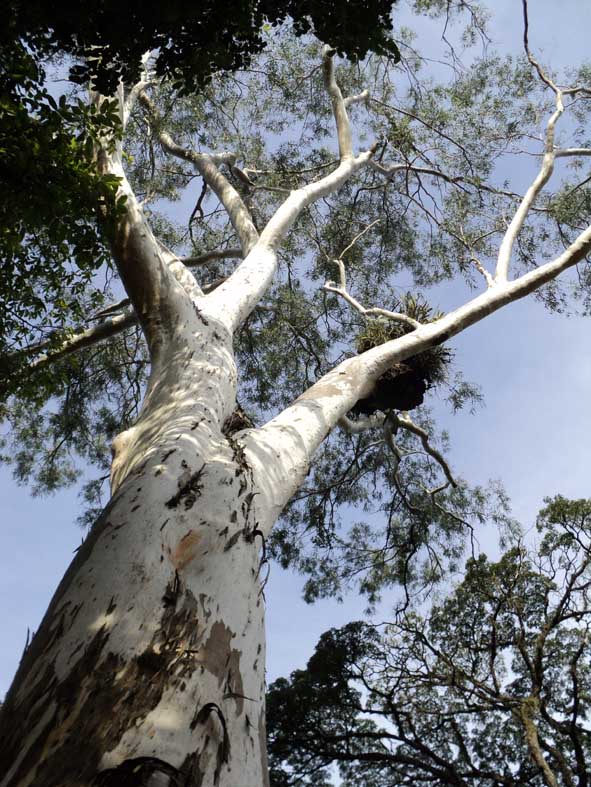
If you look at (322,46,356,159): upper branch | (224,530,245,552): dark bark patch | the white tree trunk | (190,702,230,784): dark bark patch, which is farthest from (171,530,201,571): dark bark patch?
(322,46,356,159): upper branch

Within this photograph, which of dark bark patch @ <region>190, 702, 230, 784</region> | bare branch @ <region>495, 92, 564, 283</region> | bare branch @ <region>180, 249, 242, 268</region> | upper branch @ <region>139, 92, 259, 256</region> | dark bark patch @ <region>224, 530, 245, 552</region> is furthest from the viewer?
bare branch @ <region>180, 249, 242, 268</region>

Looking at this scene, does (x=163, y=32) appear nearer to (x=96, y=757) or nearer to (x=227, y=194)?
(x=96, y=757)

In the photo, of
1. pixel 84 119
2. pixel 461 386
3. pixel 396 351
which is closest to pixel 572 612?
pixel 461 386

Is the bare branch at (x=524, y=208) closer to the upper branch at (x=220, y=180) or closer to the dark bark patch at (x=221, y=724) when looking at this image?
the upper branch at (x=220, y=180)

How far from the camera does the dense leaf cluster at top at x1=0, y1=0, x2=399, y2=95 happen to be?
2758mm

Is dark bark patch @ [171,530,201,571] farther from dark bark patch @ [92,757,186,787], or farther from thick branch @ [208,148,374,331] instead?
thick branch @ [208,148,374,331]

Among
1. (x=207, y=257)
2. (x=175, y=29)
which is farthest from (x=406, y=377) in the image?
(x=175, y=29)

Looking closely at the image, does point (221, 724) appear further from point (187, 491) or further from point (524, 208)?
point (524, 208)

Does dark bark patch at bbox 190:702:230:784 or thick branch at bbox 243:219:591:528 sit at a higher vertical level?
thick branch at bbox 243:219:591:528

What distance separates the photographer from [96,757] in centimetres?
130

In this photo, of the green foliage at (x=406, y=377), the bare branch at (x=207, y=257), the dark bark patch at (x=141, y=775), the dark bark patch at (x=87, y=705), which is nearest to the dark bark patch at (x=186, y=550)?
the dark bark patch at (x=87, y=705)

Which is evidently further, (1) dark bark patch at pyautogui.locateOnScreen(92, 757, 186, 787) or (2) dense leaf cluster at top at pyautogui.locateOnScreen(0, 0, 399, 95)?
(2) dense leaf cluster at top at pyautogui.locateOnScreen(0, 0, 399, 95)

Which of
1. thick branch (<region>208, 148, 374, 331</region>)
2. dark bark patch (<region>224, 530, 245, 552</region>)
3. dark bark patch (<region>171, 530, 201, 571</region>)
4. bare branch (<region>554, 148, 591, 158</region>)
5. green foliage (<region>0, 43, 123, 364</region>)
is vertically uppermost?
bare branch (<region>554, 148, 591, 158</region>)

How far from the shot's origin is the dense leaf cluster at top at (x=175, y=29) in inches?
109
